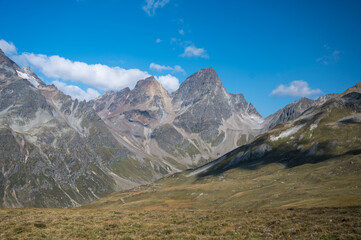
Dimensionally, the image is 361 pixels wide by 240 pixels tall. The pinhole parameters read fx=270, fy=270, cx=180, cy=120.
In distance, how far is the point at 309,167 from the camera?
629 feet

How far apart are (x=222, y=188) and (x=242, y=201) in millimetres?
52497

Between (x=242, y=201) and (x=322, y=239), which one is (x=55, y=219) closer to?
(x=322, y=239)

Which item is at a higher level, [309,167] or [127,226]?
[127,226]

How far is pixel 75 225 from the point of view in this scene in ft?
113

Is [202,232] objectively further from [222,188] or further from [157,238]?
[222,188]

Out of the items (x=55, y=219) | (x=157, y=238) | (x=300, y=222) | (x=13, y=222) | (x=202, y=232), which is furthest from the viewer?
(x=55, y=219)

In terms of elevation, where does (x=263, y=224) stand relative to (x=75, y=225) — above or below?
below

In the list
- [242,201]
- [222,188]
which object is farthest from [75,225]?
[222,188]

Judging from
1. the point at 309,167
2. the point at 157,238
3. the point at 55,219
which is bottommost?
the point at 309,167

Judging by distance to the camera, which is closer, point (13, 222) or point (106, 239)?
point (106, 239)

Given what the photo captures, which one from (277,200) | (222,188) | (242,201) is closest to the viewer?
(277,200)

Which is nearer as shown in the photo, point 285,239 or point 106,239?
point 285,239

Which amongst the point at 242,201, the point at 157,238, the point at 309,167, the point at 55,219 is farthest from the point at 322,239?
the point at 309,167

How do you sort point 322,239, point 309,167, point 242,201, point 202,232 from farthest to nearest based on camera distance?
point 309,167
point 242,201
point 202,232
point 322,239
